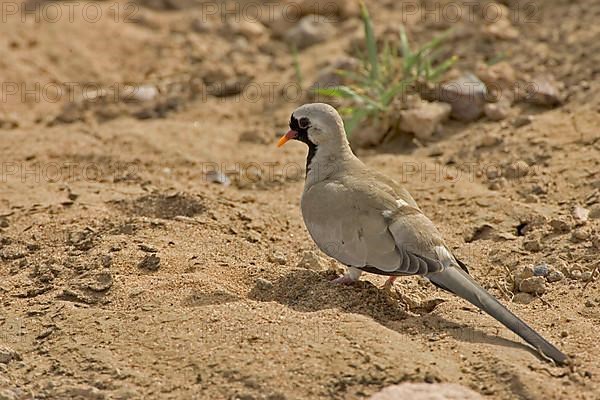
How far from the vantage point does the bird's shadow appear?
445 centimetres

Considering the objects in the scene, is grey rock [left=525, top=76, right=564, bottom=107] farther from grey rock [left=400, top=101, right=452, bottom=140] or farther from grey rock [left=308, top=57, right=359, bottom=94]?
grey rock [left=308, top=57, right=359, bottom=94]

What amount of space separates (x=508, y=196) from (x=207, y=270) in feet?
6.86

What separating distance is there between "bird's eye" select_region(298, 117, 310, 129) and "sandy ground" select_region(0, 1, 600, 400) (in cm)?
73

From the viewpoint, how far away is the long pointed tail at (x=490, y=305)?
418 centimetres

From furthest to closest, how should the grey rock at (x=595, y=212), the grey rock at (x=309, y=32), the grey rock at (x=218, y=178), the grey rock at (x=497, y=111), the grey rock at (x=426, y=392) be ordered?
the grey rock at (x=309, y=32)
the grey rock at (x=497, y=111)
the grey rock at (x=218, y=178)
the grey rock at (x=595, y=212)
the grey rock at (x=426, y=392)

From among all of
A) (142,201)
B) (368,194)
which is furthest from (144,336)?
(142,201)

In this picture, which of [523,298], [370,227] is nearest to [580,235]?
[523,298]

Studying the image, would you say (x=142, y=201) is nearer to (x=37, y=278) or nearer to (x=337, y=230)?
(x=37, y=278)

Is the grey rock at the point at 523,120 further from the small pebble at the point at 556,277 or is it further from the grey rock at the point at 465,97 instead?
the small pebble at the point at 556,277

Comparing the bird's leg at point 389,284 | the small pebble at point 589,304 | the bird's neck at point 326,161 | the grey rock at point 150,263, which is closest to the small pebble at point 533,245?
the small pebble at point 589,304

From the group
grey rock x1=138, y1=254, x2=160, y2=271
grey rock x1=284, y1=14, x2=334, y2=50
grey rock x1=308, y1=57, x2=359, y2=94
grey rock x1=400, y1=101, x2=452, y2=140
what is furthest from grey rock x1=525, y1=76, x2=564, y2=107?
grey rock x1=138, y1=254, x2=160, y2=271

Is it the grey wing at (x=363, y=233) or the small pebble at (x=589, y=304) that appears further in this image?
the small pebble at (x=589, y=304)

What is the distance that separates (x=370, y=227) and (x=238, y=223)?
1.32m

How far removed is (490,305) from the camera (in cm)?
438
